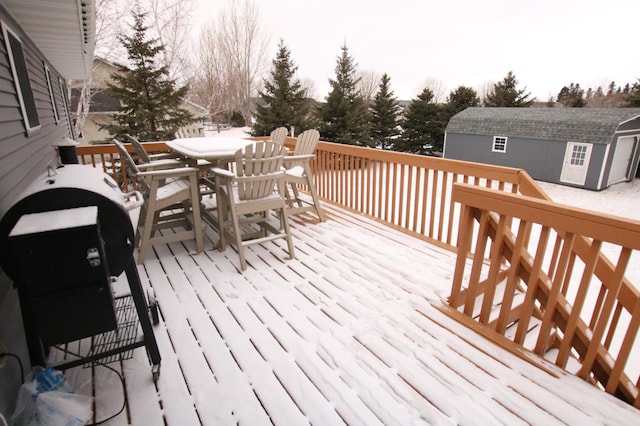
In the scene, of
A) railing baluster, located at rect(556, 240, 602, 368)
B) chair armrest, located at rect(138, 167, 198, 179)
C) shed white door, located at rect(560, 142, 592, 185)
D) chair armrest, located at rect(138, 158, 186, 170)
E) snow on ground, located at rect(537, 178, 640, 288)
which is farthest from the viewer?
shed white door, located at rect(560, 142, 592, 185)

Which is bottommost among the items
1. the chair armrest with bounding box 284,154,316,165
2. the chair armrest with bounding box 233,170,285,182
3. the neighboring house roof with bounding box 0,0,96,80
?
the chair armrest with bounding box 233,170,285,182

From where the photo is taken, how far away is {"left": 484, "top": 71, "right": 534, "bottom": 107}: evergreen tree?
1964 cm

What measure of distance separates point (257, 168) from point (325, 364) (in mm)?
1759

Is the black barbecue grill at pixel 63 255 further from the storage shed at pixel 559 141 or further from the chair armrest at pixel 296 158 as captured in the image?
the storage shed at pixel 559 141

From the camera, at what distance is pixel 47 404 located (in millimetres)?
1365

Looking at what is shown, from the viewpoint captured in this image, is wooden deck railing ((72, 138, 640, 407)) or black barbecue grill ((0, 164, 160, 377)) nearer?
black barbecue grill ((0, 164, 160, 377))

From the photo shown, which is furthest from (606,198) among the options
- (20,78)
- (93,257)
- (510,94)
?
(20,78)

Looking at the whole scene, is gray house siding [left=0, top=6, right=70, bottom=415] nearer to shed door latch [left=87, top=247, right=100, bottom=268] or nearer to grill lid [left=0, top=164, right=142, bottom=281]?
grill lid [left=0, top=164, right=142, bottom=281]

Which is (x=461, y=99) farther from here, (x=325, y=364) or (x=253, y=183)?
(x=325, y=364)

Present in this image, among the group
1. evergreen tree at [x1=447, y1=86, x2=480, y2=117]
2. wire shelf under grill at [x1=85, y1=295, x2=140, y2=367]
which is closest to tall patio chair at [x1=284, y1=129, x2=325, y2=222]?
wire shelf under grill at [x1=85, y1=295, x2=140, y2=367]

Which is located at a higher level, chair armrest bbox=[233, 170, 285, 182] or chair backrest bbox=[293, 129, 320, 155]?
chair backrest bbox=[293, 129, 320, 155]

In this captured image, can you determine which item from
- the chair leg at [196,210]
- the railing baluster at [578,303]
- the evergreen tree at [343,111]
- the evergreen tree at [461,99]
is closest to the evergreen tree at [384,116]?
the evergreen tree at [343,111]

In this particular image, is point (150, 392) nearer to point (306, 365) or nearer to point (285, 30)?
point (306, 365)

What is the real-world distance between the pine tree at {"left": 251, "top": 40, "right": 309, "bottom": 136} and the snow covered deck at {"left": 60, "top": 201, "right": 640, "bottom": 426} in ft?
36.0
